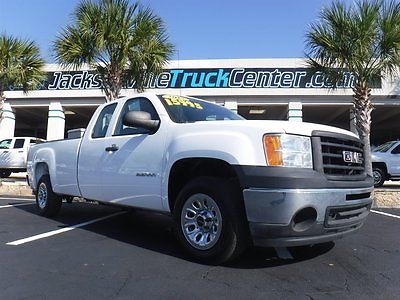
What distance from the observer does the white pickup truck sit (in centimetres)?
410

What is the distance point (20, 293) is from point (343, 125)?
Answer: 31.0 m

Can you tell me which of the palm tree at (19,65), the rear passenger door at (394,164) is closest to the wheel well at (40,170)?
the palm tree at (19,65)

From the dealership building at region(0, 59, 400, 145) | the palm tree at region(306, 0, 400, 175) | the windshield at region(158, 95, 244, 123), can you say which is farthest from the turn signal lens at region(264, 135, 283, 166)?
the dealership building at region(0, 59, 400, 145)

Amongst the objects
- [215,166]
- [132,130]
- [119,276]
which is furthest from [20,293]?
[132,130]

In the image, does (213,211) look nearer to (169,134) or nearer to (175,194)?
(175,194)

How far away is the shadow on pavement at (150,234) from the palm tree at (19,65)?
6.49 m

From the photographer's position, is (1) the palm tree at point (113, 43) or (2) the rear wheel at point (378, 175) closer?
(1) the palm tree at point (113, 43)

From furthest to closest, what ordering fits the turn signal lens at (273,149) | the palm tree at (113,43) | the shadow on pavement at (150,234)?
1. the palm tree at (113,43)
2. the shadow on pavement at (150,234)
3. the turn signal lens at (273,149)

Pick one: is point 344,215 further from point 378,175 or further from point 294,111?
point 294,111

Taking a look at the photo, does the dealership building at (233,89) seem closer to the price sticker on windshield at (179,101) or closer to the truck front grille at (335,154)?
the price sticker on windshield at (179,101)

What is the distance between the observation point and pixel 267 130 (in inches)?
166

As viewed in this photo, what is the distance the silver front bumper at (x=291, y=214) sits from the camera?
4.03 metres

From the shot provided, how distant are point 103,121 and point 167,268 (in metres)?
2.95

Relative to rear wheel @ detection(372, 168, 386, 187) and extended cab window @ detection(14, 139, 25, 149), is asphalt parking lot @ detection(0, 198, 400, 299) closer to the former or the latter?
rear wheel @ detection(372, 168, 386, 187)
